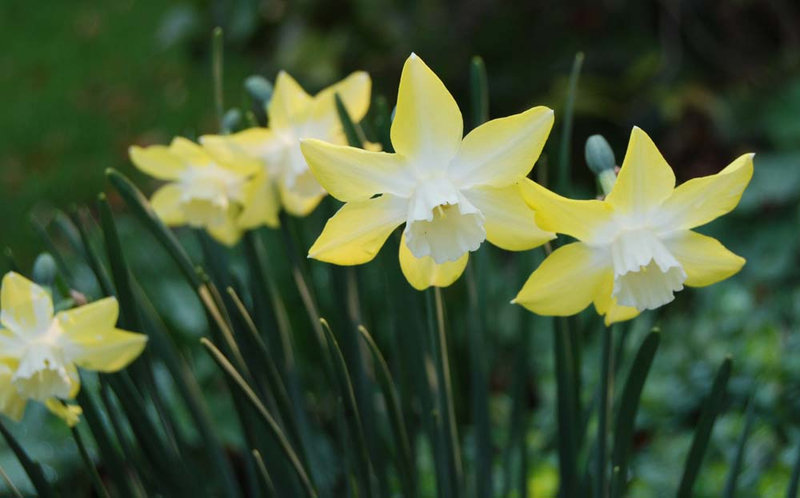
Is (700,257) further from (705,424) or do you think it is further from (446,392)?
(446,392)

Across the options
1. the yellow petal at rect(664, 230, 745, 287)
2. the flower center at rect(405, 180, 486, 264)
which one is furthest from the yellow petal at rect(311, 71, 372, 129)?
the yellow petal at rect(664, 230, 745, 287)

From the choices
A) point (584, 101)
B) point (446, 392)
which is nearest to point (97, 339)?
point (446, 392)

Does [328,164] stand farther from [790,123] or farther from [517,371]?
[790,123]

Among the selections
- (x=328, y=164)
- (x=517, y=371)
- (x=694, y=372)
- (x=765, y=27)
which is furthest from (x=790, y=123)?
(x=328, y=164)

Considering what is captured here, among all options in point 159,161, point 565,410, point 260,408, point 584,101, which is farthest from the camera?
point 584,101

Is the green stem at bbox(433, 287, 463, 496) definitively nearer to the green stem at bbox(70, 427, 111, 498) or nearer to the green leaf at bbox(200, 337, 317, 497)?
the green leaf at bbox(200, 337, 317, 497)

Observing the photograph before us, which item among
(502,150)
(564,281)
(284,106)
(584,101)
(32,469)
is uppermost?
(584,101)

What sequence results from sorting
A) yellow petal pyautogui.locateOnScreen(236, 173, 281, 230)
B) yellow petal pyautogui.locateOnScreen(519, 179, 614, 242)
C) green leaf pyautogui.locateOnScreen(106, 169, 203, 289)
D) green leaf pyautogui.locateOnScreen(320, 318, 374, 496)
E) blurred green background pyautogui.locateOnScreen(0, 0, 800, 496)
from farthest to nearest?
blurred green background pyautogui.locateOnScreen(0, 0, 800, 496)
yellow petal pyautogui.locateOnScreen(236, 173, 281, 230)
green leaf pyautogui.locateOnScreen(106, 169, 203, 289)
green leaf pyautogui.locateOnScreen(320, 318, 374, 496)
yellow petal pyautogui.locateOnScreen(519, 179, 614, 242)
